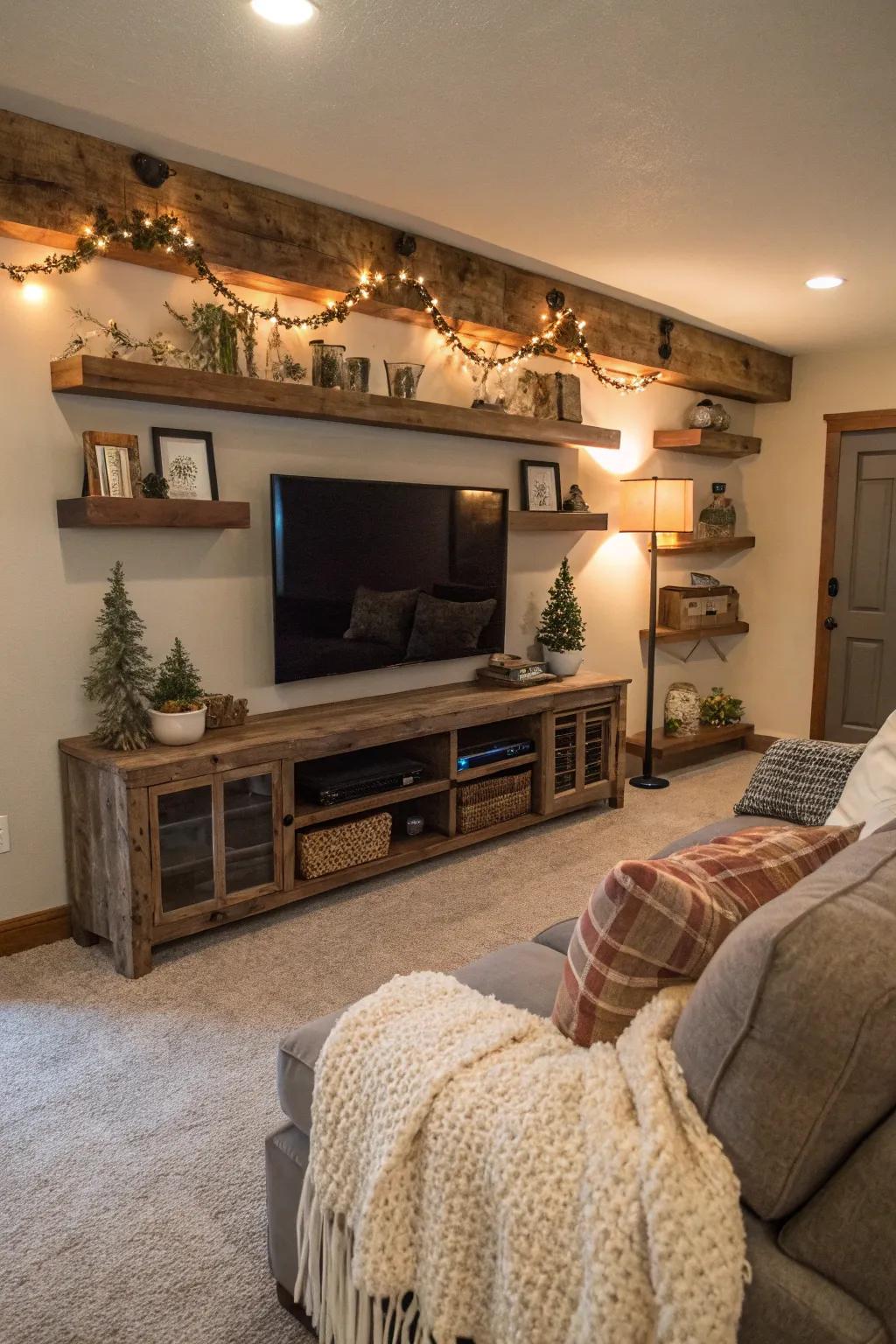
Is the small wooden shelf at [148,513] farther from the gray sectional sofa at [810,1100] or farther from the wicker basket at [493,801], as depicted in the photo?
the gray sectional sofa at [810,1100]

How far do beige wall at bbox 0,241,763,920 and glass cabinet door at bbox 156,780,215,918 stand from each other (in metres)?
0.44

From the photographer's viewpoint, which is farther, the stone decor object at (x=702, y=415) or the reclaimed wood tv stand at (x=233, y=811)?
the stone decor object at (x=702, y=415)

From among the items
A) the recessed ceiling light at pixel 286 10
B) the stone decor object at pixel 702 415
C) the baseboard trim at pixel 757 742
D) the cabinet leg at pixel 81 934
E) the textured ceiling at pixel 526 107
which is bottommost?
the cabinet leg at pixel 81 934

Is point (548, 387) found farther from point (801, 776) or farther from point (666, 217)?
point (801, 776)

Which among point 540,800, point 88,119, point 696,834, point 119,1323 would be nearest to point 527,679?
point 540,800

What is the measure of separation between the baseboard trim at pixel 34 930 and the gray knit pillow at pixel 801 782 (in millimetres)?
2258

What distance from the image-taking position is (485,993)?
184cm

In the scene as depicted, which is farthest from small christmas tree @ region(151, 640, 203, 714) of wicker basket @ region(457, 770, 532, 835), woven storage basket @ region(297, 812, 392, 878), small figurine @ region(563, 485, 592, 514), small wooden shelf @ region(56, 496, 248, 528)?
small figurine @ region(563, 485, 592, 514)

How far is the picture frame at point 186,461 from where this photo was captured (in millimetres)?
3229

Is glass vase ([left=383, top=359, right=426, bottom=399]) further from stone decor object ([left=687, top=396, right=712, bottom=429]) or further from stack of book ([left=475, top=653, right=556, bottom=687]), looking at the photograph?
stone decor object ([left=687, top=396, right=712, bottom=429])

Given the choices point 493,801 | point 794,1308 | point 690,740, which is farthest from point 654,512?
point 794,1308

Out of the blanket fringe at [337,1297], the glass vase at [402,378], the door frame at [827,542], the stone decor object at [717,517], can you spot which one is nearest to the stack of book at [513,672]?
the glass vase at [402,378]

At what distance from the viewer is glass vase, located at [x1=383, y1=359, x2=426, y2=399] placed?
383 centimetres

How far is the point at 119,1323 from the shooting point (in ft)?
5.52
